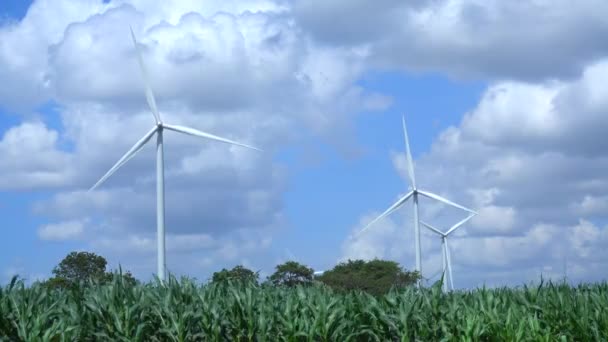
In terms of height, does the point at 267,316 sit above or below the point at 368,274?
below

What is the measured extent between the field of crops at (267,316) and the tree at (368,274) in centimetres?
5553

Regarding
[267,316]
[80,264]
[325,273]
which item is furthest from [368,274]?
[267,316]

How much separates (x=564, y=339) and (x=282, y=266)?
→ 53.1 m

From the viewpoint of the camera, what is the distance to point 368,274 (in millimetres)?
82000

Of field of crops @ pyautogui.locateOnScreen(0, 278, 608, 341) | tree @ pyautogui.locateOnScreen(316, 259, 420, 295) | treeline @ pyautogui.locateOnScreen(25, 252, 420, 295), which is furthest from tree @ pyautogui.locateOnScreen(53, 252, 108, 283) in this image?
field of crops @ pyautogui.locateOnScreen(0, 278, 608, 341)

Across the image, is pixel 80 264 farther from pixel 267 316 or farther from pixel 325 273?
pixel 267 316

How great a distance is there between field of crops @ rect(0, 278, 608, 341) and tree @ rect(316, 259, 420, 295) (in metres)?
55.5

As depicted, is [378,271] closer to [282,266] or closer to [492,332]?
[282,266]

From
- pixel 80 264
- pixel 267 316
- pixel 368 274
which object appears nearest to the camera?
pixel 267 316

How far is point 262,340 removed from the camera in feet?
49.5

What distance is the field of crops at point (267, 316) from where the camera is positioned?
48.3 feet

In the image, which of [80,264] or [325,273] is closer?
[80,264]

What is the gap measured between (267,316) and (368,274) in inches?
2641

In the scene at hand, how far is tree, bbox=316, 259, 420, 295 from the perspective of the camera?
245 feet
